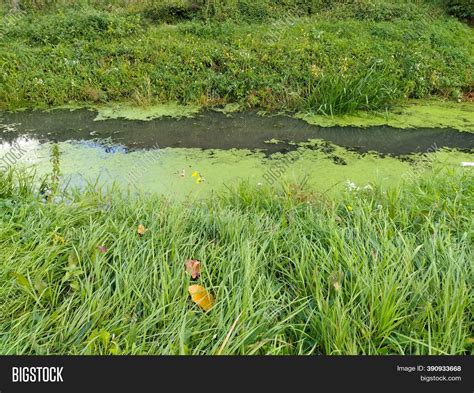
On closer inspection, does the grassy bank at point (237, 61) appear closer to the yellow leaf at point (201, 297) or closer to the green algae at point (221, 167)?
the green algae at point (221, 167)

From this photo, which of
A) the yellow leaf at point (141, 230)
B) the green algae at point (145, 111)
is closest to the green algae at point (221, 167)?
the yellow leaf at point (141, 230)

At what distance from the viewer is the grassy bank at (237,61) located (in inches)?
239

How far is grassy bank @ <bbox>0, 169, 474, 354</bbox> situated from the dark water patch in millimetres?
2177

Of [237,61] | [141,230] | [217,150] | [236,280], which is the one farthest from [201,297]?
[237,61]

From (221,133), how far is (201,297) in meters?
3.76

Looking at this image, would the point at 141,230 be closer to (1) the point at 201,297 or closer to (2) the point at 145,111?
(1) the point at 201,297

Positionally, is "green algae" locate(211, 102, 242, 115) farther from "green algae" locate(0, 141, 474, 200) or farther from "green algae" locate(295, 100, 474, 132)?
"green algae" locate(0, 141, 474, 200)

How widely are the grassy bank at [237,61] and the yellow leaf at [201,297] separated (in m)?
4.54

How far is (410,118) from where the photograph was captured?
221 inches

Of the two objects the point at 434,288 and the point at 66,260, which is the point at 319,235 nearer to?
the point at 434,288

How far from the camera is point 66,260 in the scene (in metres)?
2.13

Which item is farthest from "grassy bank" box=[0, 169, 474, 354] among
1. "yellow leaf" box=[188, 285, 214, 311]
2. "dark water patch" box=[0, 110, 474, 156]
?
"dark water patch" box=[0, 110, 474, 156]
